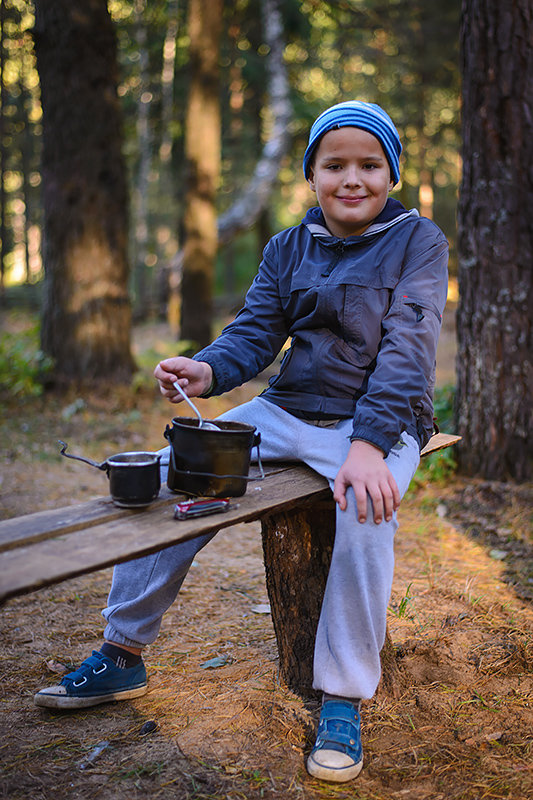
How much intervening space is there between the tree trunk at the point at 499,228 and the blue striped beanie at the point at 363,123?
2.60 m

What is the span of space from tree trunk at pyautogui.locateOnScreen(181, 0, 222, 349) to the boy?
699 cm

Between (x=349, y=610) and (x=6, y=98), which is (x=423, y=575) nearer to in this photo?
(x=349, y=610)

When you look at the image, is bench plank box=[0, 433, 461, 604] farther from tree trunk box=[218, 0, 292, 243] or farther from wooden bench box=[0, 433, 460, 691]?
tree trunk box=[218, 0, 292, 243]

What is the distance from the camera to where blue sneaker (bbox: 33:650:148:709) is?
2.61m

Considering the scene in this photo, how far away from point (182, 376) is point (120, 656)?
1.10 metres

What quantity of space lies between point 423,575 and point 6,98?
21.2m

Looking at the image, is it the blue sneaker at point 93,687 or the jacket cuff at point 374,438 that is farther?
the blue sneaker at point 93,687

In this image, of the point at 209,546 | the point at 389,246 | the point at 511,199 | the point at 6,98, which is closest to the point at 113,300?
the point at 209,546

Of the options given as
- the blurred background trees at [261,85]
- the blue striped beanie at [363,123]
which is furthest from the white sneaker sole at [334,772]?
the blurred background trees at [261,85]

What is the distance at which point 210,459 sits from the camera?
2164mm

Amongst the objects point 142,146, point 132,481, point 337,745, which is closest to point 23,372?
point 132,481

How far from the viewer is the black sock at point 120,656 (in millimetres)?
2676

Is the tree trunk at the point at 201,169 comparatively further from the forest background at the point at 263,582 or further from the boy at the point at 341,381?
the boy at the point at 341,381

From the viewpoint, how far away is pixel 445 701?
2.66 meters
